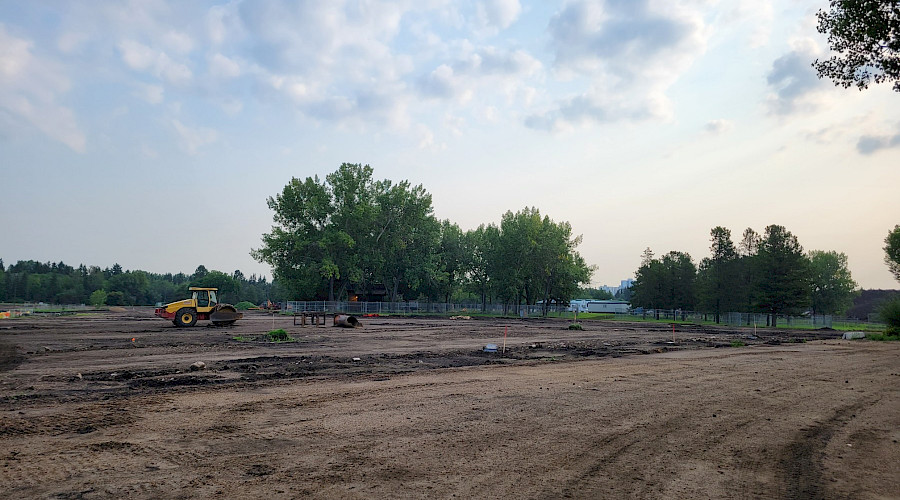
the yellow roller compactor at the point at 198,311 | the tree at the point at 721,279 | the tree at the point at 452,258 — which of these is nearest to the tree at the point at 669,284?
the tree at the point at 721,279

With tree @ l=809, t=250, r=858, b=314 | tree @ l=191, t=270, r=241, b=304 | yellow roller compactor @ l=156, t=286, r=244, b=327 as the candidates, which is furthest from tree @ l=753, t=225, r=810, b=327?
tree @ l=191, t=270, r=241, b=304

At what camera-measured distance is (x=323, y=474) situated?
18.8 feet

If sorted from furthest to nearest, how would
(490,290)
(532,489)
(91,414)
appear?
(490,290) → (91,414) → (532,489)

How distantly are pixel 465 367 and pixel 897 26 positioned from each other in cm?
1417

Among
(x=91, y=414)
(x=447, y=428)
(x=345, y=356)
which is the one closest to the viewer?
(x=447, y=428)

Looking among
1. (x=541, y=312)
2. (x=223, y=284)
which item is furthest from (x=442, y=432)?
(x=223, y=284)

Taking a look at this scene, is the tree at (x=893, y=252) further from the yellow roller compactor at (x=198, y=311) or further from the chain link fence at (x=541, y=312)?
the yellow roller compactor at (x=198, y=311)

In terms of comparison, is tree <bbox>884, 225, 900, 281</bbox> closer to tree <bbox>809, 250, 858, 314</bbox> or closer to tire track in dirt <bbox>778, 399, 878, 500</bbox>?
tree <bbox>809, 250, 858, 314</bbox>

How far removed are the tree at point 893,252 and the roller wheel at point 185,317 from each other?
278ft

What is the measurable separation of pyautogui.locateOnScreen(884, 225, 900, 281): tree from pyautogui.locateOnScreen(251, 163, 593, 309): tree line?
1625 inches

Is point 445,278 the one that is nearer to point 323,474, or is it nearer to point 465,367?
point 465,367

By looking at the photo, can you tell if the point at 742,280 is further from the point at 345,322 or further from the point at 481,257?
the point at 345,322

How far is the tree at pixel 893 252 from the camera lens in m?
68.6

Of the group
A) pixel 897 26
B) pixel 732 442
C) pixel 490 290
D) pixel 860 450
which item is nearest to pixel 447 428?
pixel 732 442
